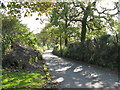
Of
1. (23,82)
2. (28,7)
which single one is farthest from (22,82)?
(28,7)

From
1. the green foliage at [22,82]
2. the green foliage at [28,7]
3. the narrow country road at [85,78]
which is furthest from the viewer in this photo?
the narrow country road at [85,78]

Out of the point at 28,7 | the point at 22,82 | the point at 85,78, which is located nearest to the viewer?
the point at 28,7

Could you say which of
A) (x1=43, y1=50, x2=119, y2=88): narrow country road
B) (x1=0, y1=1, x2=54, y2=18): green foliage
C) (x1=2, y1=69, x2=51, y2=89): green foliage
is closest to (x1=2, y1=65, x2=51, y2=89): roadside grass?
(x1=2, y1=69, x2=51, y2=89): green foliage

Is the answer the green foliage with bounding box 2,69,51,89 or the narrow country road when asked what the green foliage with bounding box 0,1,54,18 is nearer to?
the green foliage with bounding box 2,69,51,89

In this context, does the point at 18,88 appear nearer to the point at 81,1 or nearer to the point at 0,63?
the point at 0,63

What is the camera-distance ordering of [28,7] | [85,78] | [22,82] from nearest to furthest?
[28,7], [22,82], [85,78]

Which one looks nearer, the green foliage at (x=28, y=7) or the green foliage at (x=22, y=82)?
the green foliage at (x=28, y=7)

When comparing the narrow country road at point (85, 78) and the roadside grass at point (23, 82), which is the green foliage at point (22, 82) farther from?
the narrow country road at point (85, 78)

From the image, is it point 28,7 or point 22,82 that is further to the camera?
point 22,82

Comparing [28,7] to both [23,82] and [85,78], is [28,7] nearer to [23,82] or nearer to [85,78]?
[23,82]

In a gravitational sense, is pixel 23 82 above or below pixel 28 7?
below

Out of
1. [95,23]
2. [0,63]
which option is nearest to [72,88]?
[0,63]

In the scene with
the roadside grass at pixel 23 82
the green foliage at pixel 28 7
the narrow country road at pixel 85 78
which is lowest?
the narrow country road at pixel 85 78

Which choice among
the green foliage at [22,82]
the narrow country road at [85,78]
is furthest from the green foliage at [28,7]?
the narrow country road at [85,78]
